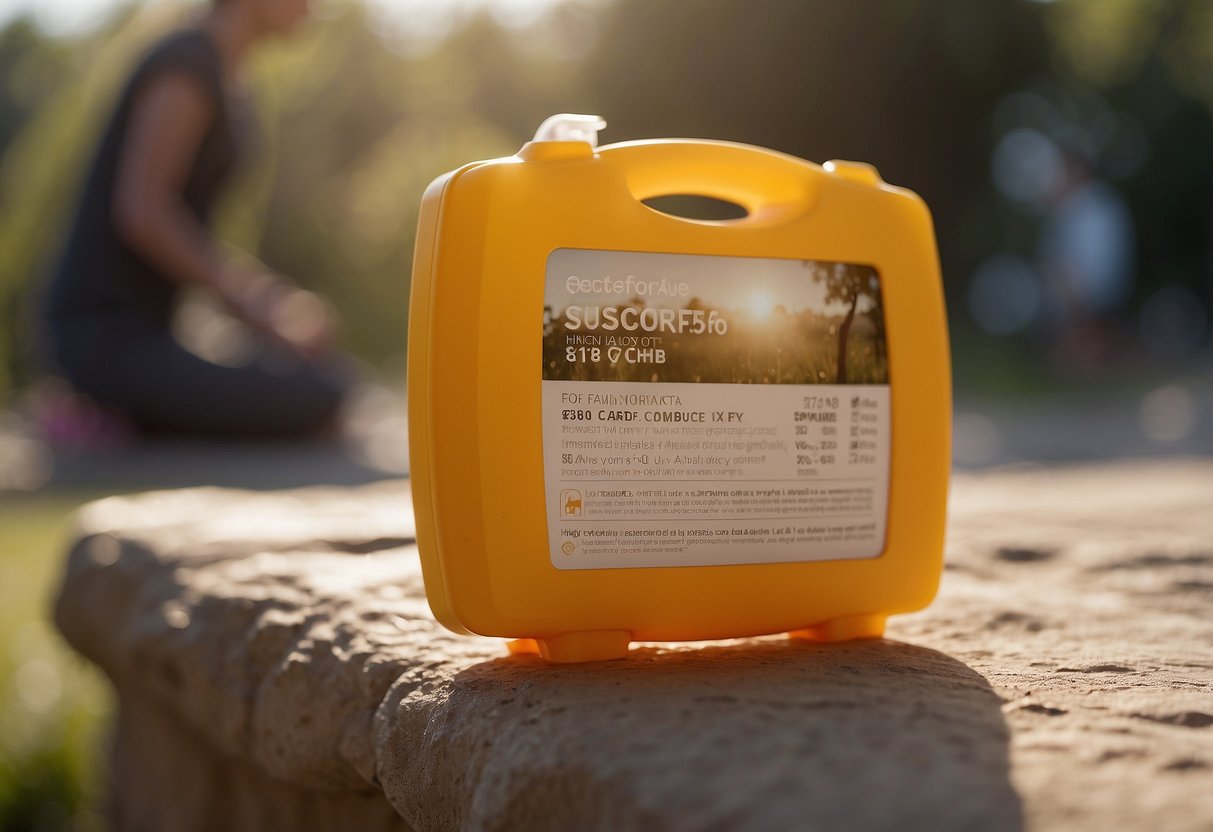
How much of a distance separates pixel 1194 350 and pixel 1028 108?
9.94 ft

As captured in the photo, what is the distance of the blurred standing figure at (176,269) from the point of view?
9.80ft

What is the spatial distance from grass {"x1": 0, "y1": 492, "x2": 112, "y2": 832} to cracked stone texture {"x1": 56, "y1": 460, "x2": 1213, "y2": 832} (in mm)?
368

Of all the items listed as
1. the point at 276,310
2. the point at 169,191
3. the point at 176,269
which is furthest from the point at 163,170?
the point at 276,310

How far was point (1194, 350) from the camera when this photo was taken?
10.6 metres

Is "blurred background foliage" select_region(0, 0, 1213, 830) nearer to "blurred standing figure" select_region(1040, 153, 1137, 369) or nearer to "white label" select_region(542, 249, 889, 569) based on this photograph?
"blurred standing figure" select_region(1040, 153, 1137, 369)

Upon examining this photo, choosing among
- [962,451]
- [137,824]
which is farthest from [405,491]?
[962,451]

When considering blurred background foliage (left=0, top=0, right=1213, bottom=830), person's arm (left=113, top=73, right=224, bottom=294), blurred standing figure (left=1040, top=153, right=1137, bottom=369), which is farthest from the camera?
blurred background foliage (left=0, top=0, right=1213, bottom=830)

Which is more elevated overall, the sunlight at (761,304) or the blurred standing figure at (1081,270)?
the blurred standing figure at (1081,270)

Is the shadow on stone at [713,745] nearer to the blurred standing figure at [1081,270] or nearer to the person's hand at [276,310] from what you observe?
the person's hand at [276,310]

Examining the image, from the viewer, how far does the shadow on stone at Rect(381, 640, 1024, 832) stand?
56cm

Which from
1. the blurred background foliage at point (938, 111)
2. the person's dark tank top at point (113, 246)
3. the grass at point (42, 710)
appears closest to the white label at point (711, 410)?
the grass at point (42, 710)

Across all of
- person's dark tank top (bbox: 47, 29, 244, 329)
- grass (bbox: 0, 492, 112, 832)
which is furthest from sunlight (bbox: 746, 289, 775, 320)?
person's dark tank top (bbox: 47, 29, 244, 329)

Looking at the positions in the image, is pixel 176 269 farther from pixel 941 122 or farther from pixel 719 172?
pixel 941 122

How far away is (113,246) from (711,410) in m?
2.80
